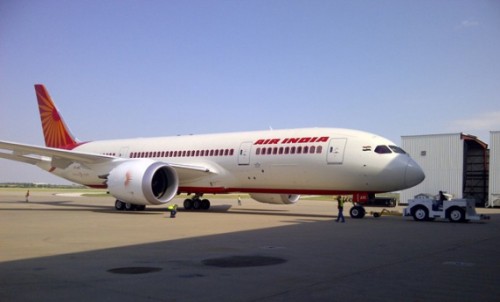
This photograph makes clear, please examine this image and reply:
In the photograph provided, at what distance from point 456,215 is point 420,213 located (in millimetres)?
1409

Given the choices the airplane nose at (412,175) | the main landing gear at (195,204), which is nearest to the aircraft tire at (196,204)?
the main landing gear at (195,204)

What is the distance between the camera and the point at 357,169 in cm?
2062

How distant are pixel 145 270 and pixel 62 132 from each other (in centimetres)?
2702

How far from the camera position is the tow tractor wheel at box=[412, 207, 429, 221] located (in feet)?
68.2

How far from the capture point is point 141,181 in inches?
850

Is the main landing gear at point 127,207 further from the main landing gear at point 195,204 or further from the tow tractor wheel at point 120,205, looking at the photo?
the main landing gear at point 195,204

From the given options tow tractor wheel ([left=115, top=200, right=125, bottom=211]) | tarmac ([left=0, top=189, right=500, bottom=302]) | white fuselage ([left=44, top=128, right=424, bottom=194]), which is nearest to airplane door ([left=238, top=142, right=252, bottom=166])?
white fuselage ([left=44, top=128, right=424, bottom=194])

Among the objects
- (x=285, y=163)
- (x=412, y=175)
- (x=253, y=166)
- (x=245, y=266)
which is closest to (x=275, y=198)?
(x=253, y=166)

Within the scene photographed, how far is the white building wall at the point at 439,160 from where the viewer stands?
4034 cm

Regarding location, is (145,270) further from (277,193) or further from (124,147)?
(124,147)

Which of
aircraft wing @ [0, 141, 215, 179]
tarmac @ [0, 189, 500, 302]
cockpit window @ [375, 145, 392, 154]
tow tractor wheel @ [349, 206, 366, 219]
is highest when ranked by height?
cockpit window @ [375, 145, 392, 154]

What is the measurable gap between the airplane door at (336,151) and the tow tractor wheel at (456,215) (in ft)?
16.0

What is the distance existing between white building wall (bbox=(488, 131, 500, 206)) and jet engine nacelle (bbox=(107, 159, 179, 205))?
2865 centimetres

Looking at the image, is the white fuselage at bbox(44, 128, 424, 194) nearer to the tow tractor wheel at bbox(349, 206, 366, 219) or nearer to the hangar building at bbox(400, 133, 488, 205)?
the tow tractor wheel at bbox(349, 206, 366, 219)
